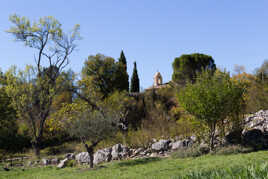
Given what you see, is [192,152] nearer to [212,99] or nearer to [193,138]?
[193,138]

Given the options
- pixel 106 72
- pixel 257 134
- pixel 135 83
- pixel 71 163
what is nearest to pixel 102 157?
pixel 71 163

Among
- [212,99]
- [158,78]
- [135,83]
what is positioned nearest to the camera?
[212,99]

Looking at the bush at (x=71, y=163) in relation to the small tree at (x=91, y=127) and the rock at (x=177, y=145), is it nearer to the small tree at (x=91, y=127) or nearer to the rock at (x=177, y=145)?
the small tree at (x=91, y=127)

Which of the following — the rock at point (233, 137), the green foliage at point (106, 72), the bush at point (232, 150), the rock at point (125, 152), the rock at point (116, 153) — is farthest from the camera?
the green foliage at point (106, 72)

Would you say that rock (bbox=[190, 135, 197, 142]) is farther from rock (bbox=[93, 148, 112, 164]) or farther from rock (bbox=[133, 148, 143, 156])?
rock (bbox=[93, 148, 112, 164])

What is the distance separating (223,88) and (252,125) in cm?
249

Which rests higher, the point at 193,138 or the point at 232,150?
the point at 193,138

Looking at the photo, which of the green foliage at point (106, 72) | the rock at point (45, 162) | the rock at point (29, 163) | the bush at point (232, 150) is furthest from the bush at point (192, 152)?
the green foliage at point (106, 72)

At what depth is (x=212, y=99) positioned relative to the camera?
8977mm

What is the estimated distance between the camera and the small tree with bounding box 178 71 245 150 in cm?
897

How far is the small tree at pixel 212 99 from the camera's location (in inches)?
353

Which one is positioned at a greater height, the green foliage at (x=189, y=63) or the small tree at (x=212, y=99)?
the green foliage at (x=189, y=63)

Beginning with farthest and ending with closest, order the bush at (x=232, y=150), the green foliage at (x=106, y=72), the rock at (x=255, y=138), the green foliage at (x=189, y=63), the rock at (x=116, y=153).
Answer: the green foliage at (x=189, y=63)
the green foliage at (x=106, y=72)
the rock at (x=116, y=153)
the rock at (x=255, y=138)
the bush at (x=232, y=150)

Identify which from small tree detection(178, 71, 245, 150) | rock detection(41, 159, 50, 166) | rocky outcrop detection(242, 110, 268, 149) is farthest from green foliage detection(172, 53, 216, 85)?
rock detection(41, 159, 50, 166)
